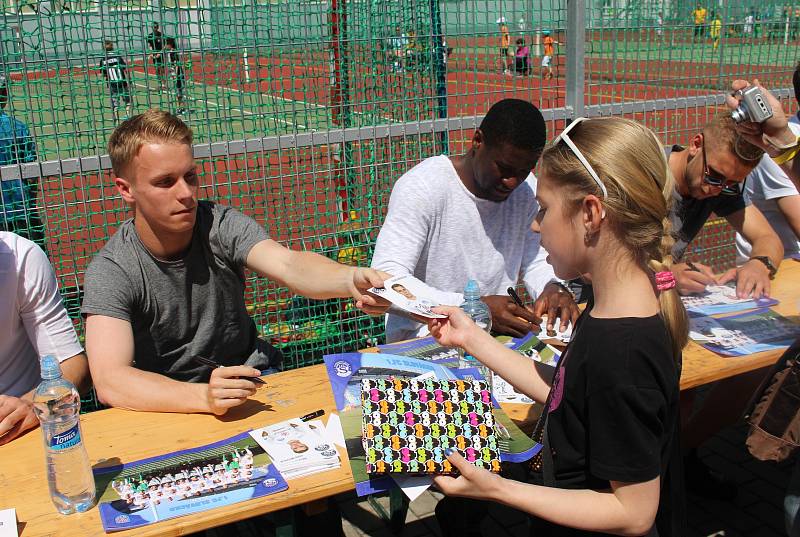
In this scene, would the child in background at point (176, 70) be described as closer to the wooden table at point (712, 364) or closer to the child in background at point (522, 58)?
the child in background at point (522, 58)

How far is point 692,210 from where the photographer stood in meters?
3.97

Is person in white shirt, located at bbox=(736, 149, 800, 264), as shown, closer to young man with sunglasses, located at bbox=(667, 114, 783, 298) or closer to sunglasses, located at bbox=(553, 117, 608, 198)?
young man with sunglasses, located at bbox=(667, 114, 783, 298)

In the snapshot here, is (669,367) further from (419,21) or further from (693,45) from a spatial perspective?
(693,45)

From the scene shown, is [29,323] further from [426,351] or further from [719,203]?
[719,203]

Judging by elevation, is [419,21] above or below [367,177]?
above

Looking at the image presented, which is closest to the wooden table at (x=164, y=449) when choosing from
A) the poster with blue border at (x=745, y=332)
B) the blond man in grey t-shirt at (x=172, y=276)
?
the blond man in grey t-shirt at (x=172, y=276)

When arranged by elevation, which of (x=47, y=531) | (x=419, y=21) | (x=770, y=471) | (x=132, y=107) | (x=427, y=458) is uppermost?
(x=419, y=21)

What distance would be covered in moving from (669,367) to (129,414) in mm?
1811

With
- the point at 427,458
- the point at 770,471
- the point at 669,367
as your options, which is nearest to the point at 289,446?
the point at 427,458

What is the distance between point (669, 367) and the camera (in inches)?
70.7

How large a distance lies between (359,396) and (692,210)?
238 cm

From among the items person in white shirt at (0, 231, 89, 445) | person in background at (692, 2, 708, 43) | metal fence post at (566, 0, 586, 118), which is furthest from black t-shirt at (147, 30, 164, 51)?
person in background at (692, 2, 708, 43)

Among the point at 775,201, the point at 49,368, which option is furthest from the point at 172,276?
the point at 775,201

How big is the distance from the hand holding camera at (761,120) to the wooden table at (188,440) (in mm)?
906
